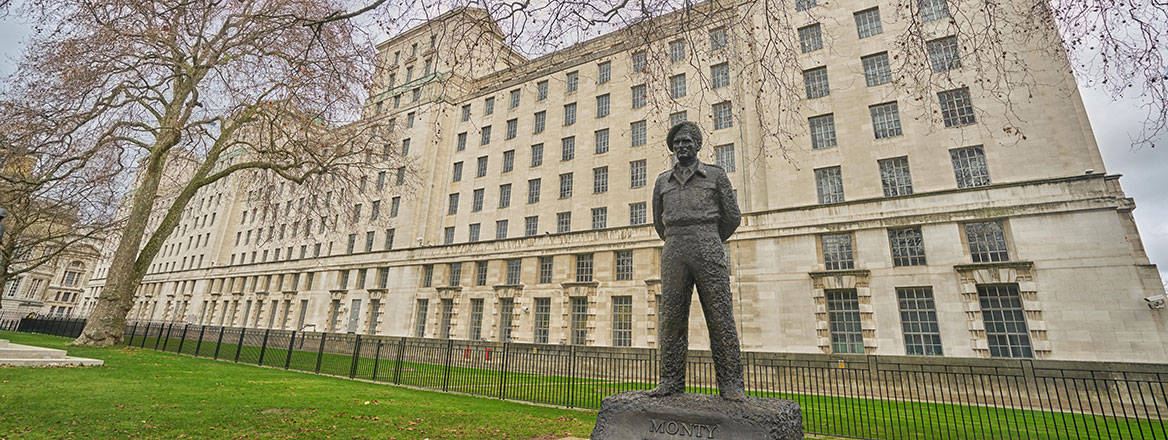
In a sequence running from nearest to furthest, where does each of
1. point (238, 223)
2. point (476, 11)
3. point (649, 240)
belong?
point (476, 11) → point (649, 240) → point (238, 223)

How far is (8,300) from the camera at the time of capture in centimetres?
6344

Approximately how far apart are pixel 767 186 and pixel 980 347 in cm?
1065

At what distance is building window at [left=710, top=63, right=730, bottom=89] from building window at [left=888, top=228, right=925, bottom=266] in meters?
11.6

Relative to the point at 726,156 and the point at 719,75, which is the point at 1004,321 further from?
the point at 719,75

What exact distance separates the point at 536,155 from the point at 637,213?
9.69 m

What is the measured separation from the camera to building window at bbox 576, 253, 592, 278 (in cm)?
2795

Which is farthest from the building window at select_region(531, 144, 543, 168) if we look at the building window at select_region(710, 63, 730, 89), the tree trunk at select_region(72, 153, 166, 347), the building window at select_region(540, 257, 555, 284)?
the tree trunk at select_region(72, 153, 166, 347)

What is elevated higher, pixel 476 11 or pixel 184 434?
pixel 476 11

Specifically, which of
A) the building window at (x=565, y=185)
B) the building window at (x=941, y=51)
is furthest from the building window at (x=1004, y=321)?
the building window at (x=565, y=185)

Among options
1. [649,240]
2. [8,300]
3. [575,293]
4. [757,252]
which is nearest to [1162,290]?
[757,252]

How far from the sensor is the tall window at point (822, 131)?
23.6 metres

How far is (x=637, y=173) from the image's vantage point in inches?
1118

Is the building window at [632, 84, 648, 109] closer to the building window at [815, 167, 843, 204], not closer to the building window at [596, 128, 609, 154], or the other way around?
the building window at [596, 128, 609, 154]

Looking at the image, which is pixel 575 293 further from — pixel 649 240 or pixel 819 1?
pixel 819 1
